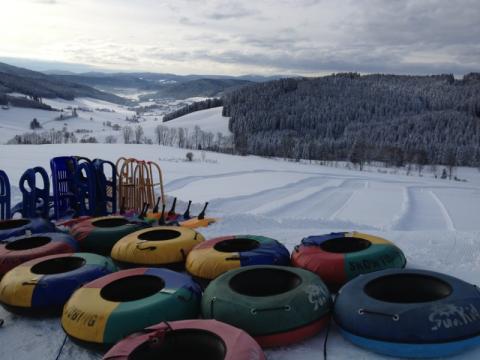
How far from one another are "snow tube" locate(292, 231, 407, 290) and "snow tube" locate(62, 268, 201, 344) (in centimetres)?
157

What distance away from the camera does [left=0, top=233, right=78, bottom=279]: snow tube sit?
5758 mm

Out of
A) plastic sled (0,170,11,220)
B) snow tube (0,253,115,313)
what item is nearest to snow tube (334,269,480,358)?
snow tube (0,253,115,313)

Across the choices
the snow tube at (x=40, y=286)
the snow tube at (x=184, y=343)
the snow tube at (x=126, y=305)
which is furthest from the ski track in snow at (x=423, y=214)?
the snow tube at (x=184, y=343)

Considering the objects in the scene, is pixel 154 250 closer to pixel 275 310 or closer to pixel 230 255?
pixel 230 255

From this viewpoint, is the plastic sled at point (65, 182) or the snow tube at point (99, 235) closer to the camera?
the snow tube at point (99, 235)

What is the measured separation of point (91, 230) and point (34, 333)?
262 centimetres

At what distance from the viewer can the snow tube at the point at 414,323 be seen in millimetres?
3764

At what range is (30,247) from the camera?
643 cm

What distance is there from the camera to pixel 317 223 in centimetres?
1132

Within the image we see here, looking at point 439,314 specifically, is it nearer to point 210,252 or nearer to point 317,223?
point 210,252

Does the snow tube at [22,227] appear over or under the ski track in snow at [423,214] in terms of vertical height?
over

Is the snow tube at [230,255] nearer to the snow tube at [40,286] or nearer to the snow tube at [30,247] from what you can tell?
the snow tube at [40,286]

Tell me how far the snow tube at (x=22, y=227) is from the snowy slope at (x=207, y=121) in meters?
92.7

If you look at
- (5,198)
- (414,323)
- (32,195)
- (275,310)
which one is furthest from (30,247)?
(414,323)
